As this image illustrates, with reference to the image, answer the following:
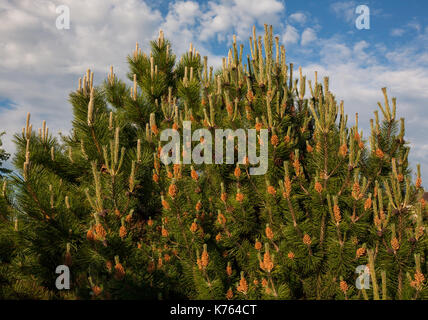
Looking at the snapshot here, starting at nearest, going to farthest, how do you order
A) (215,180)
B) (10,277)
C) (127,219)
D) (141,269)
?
(141,269) < (127,219) < (215,180) < (10,277)

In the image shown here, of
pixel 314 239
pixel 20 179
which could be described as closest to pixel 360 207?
pixel 314 239

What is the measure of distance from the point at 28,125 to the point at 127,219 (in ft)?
6.08

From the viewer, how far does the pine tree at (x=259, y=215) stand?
3002 millimetres

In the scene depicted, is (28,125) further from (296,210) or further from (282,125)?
(296,210)

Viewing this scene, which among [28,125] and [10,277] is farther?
[10,277]

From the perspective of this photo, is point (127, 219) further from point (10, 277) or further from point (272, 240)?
point (10, 277)

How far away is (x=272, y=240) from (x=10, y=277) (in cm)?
423

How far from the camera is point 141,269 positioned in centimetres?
327

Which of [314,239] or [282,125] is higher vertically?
[282,125]

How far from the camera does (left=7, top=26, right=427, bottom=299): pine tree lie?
9.85 ft

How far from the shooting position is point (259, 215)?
12.1 ft

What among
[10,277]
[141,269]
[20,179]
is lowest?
[10,277]
